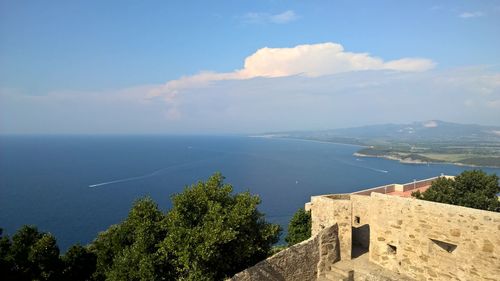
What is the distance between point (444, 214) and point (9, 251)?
20.2m

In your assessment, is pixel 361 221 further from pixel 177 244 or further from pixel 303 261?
pixel 177 244

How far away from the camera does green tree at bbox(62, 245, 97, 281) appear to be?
55.9 feet

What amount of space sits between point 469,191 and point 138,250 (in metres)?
21.7

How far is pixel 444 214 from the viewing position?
1153 cm

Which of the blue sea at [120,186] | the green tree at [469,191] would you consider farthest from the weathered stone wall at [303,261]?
the blue sea at [120,186]

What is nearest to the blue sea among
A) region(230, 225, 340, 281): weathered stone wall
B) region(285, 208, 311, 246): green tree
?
region(285, 208, 311, 246): green tree

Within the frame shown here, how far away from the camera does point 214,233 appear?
11.8 meters

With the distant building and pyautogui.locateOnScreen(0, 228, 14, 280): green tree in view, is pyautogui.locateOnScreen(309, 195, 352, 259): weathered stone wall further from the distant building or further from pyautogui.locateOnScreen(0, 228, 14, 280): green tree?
pyautogui.locateOnScreen(0, 228, 14, 280): green tree

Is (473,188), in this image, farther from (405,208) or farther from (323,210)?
(323,210)

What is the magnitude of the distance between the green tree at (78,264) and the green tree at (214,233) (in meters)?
7.47

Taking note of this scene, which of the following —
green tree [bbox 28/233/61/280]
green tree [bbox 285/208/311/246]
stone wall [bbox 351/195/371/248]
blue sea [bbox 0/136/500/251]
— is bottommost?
blue sea [bbox 0/136/500/251]

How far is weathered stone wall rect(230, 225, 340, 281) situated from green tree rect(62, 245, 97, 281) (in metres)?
10.7

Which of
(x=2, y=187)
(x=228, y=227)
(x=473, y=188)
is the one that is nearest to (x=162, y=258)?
(x=228, y=227)

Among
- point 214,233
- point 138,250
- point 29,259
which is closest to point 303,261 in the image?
point 214,233
